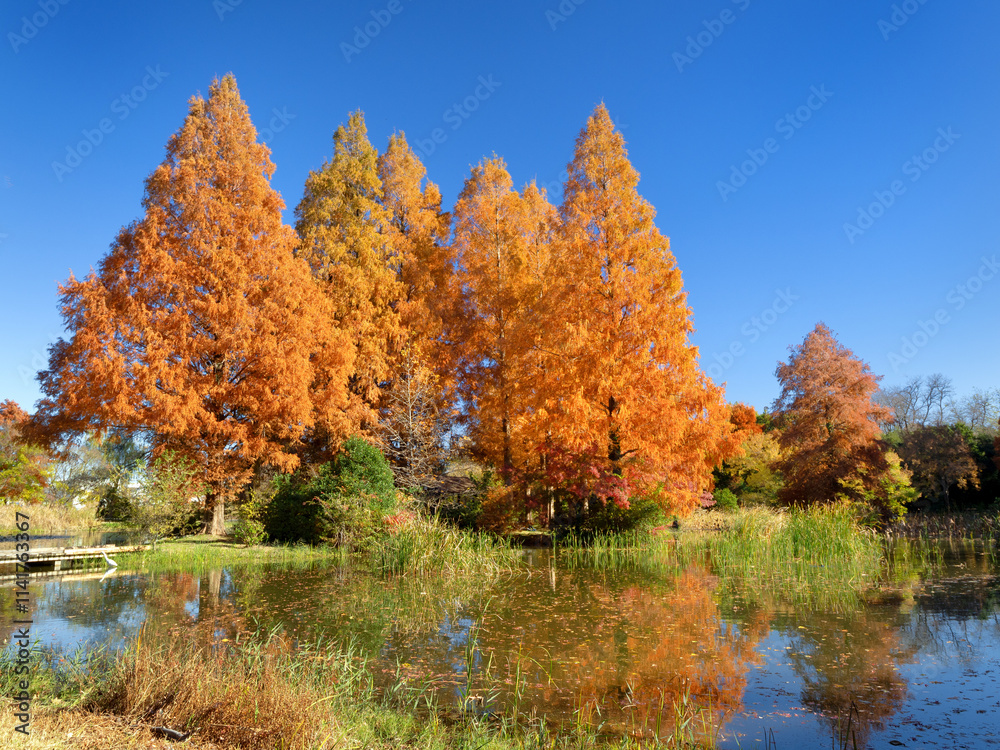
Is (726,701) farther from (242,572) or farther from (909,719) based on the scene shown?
(242,572)

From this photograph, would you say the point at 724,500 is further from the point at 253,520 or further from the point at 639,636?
the point at 639,636

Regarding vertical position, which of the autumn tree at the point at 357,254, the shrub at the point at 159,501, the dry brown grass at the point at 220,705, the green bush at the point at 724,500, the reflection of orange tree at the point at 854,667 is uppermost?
the autumn tree at the point at 357,254

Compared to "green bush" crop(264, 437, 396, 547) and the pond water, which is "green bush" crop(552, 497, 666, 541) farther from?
"green bush" crop(264, 437, 396, 547)

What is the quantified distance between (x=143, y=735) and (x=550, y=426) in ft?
40.0

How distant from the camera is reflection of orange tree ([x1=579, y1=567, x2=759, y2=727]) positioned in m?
4.91

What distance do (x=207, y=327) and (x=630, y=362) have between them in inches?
469

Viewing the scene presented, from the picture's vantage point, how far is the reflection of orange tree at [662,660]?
491 centimetres

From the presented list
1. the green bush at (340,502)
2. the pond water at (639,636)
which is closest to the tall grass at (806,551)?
the pond water at (639,636)

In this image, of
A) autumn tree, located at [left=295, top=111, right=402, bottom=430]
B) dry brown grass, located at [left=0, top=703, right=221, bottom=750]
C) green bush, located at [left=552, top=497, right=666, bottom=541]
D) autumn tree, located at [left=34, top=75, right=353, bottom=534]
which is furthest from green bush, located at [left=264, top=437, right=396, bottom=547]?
dry brown grass, located at [left=0, top=703, right=221, bottom=750]

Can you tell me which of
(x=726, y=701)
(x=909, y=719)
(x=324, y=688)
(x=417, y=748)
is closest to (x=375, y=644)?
(x=324, y=688)

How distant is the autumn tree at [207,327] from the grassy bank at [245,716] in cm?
1262

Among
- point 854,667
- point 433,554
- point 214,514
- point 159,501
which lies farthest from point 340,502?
point 854,667

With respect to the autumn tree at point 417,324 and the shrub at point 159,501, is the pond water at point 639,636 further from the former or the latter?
the autumn tree at point 417,324

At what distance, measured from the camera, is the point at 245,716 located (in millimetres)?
3646
